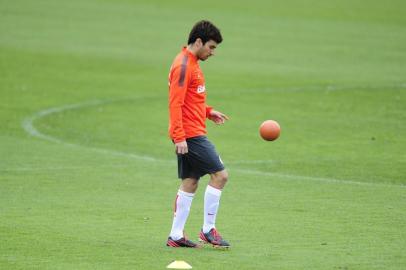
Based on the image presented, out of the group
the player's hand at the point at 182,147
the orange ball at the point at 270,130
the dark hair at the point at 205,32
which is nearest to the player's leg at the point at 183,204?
the player's hand at the point at 182,147

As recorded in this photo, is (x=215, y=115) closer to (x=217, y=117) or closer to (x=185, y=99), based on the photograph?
(x=217, y=117)

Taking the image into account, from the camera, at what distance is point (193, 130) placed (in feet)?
36.3

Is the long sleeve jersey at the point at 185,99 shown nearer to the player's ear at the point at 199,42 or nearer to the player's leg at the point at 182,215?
the player's ear at the point at 199,42

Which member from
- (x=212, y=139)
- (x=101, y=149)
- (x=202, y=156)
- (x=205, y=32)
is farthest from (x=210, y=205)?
(x=212, y=139)

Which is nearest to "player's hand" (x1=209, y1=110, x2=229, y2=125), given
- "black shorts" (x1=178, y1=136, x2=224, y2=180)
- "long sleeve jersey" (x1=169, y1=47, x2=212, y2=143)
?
"long sleeve jersey" (x1=169, y1=47, x2=212, y2=143)

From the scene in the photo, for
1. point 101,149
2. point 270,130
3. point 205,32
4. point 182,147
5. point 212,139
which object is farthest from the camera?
point 212,139

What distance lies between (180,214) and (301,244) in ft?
4.50

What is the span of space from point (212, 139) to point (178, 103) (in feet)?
32.0

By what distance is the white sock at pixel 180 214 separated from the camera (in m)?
11.1

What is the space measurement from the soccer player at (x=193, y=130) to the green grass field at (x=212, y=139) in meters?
0.34

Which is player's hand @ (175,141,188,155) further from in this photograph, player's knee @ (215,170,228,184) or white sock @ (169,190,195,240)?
white sock @ (169,190,195,240)

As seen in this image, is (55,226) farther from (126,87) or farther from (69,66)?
(69,66)

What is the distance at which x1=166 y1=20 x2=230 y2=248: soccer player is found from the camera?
35.7ft

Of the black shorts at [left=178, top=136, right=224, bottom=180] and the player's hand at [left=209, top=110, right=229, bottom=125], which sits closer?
the black shorts at [left=178, top=136, right=224, bottom=180]
